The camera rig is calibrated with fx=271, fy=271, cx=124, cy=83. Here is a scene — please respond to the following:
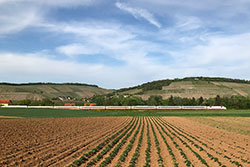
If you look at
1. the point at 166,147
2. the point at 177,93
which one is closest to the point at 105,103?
the point at 177,93

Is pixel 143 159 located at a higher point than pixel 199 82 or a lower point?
lower

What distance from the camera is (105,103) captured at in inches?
5408

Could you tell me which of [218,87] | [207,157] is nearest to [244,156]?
[207,157]

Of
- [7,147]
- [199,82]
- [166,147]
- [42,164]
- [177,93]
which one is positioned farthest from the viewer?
[199,82]

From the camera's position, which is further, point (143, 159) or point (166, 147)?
point (166, 147)

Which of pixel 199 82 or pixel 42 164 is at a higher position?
pixel 199 82

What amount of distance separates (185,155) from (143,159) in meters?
3.23

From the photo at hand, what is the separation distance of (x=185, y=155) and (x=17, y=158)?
10647mm

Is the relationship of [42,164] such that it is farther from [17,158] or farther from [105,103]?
[105,103]

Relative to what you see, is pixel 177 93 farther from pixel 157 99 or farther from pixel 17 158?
pixel 17 158

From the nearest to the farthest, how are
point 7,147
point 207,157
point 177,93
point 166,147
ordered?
1. point 207,157
2. point 7,147
3. point 166,147
4. point 177,93

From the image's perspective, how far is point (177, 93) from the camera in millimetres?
173500

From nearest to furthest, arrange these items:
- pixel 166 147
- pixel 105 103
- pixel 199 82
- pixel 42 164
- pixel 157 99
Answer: pixel 42 164 → pixel 166 147 → pixel 105 103 → pixel 157 99 → pixel 199 82

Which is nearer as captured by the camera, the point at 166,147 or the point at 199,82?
the point at 166,147
